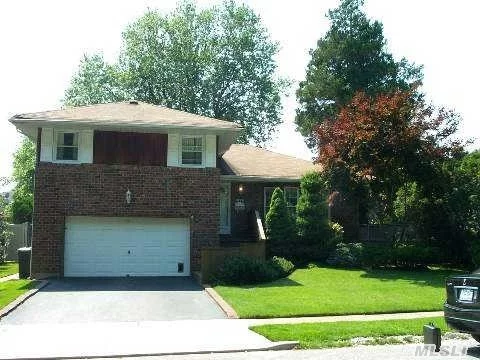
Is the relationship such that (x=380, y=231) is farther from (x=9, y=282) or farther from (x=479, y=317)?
(x=479, y=317)

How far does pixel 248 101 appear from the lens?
47.2m

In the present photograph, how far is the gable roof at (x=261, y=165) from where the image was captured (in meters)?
23.8

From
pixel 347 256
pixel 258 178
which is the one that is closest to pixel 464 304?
pixel 347 256

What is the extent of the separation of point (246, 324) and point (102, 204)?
30.9ft

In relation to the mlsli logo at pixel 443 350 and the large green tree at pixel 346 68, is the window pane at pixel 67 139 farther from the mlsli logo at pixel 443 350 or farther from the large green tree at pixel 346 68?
the large green tree at pixel 346 68

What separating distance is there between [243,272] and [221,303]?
137 inches

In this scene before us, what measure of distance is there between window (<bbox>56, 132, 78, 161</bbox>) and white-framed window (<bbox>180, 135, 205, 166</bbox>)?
3752mm

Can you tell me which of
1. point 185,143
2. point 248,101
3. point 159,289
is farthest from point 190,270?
point 248,101

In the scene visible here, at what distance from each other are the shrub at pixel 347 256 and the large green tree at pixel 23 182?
88.8 ft

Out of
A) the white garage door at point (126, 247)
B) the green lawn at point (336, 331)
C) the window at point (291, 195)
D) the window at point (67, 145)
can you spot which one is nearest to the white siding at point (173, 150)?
the white garage door at point (126, 247)

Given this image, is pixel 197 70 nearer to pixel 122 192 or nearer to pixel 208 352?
pixel 122 192

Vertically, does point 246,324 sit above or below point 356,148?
below

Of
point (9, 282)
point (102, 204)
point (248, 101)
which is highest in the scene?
point (248, 101)

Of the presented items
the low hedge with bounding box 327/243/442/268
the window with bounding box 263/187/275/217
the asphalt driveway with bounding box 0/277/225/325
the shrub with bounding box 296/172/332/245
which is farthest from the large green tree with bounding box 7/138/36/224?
the low hedge with bounding box 327/243/442/268
